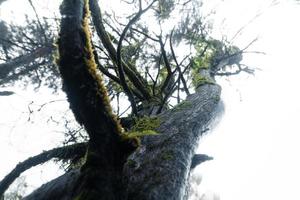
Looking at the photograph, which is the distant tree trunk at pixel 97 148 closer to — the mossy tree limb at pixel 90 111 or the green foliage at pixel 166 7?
the mossy tree limb at pixel 90 111

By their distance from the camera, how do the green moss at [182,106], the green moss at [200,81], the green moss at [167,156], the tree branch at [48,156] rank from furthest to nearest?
the green moss at [200,81] < the green moss at [182,106] < the tree branch at [48,156] < the green moss at [167,156]

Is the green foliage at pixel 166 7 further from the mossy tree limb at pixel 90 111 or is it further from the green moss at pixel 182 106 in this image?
the mossy tree limb at pixel 90 111

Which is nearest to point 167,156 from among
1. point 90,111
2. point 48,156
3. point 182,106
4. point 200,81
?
point 90,111

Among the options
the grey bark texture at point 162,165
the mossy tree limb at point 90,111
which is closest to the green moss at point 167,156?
the grey bark texture at point 162,165

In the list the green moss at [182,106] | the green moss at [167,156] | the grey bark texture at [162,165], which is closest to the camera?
the grey bark texture at [162,165]

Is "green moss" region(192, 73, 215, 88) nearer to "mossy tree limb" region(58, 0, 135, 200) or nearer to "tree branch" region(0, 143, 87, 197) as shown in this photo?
"tree branch" region(0, 143, 87, 197)

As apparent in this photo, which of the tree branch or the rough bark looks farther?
the rough bark

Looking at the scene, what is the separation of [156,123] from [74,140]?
2.46 metres

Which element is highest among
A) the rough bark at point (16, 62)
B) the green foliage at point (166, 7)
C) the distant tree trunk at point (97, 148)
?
the green foliage at point (166, 7)

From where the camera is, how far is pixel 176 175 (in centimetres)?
209

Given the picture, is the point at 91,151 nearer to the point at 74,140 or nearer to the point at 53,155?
the point at 53,155

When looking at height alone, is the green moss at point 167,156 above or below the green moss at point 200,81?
below

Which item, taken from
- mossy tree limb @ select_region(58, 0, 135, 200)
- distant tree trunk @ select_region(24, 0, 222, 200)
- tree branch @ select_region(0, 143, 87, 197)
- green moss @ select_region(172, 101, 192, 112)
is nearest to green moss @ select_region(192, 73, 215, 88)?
green moss @ select_region(172, 101, 192, 112)

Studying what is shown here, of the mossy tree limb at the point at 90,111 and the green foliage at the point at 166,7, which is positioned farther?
the green foliage at the point at 166,7
